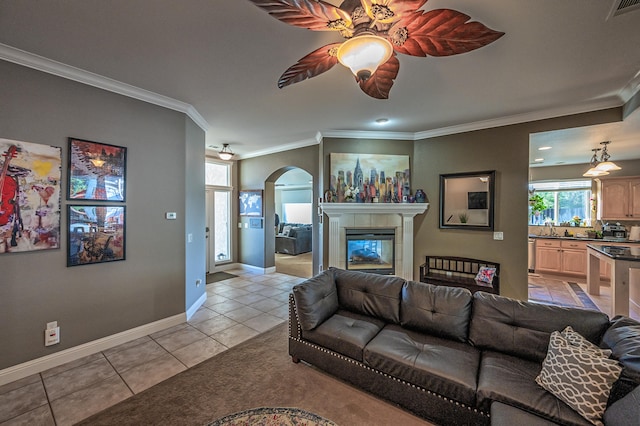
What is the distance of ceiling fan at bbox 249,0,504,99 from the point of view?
136 centimetres

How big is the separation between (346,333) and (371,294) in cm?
53

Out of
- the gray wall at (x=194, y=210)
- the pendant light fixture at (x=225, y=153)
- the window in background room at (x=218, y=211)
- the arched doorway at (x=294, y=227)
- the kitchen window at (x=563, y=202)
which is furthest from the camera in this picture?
the arched doorway at (x=294, y=227)

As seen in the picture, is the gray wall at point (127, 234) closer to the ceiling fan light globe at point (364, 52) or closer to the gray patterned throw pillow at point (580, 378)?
the ceiling fan light globe at point (364, 52)

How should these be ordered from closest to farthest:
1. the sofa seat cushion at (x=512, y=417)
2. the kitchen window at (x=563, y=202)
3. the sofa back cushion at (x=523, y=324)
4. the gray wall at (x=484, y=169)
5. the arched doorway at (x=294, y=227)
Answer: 1. the sofa seat cushion at (x=512, y=417)
2. the sofa back cushion at (x=523, y=324)
3. the gray wall at (x=484, y=169)
4. the kitchen window at (x=563, y=202)
5. the arched doorway at (x=294, y=227)

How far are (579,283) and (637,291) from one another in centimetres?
224

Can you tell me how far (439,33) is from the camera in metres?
1.54

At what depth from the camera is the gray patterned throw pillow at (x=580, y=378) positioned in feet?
4.30

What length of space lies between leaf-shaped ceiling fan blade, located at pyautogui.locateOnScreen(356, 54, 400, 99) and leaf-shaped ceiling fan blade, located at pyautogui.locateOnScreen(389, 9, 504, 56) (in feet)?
0.70

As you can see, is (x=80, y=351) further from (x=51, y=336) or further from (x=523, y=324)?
(x=523, y=324)

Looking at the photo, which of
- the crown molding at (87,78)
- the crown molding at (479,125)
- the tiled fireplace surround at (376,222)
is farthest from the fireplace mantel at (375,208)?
the crown molding at (87,78)

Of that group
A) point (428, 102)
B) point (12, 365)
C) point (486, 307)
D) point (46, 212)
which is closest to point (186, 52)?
point (46, 212)

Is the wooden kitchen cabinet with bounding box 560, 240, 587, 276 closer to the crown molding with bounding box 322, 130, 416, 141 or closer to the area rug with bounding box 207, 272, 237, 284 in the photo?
the crown molding with bounding box 322, 130, 416, 141

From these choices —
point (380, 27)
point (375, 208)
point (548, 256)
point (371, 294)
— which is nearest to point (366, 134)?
point (375, 208)

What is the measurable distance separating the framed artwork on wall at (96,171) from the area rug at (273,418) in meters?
2.50
